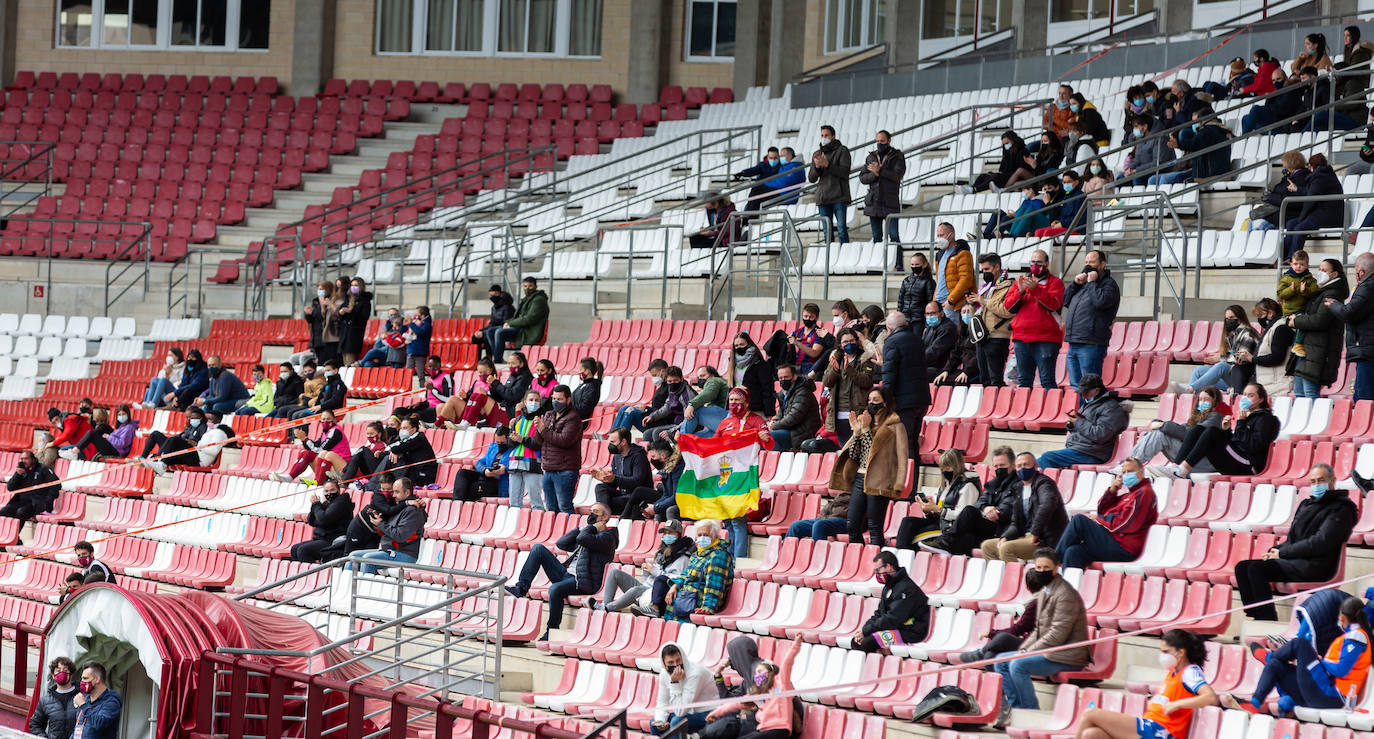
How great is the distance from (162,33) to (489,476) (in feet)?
57.9

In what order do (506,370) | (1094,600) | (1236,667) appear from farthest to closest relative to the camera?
(506,370) → (1094,600) → (1236,667)

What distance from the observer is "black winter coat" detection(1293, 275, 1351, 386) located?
1124 cm

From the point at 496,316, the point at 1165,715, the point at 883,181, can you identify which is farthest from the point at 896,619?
the point at 496,316

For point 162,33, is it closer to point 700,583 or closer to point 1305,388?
point 700,583

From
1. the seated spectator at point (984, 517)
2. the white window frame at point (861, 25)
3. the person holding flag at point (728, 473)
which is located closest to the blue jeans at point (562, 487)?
the person holding flag at point (728, 473)

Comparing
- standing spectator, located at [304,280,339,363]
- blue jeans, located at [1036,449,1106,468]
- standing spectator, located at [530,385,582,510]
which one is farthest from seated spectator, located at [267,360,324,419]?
blue jeans, located at [1036,449,1106,468]

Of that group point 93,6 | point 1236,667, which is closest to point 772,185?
point 1236,667

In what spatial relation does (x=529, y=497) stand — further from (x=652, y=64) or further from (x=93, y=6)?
(x=93, y=6)

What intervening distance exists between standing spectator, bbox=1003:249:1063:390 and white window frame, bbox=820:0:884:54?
13056mm

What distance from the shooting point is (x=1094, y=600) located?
9.80 m

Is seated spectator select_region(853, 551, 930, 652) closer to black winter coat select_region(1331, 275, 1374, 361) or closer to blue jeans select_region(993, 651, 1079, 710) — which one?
blue jeans select_region(993, 651, 1079, 710)

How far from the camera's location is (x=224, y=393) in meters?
19.0

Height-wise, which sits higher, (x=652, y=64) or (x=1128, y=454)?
(x=652, y=64)

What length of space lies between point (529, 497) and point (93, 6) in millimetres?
19247
